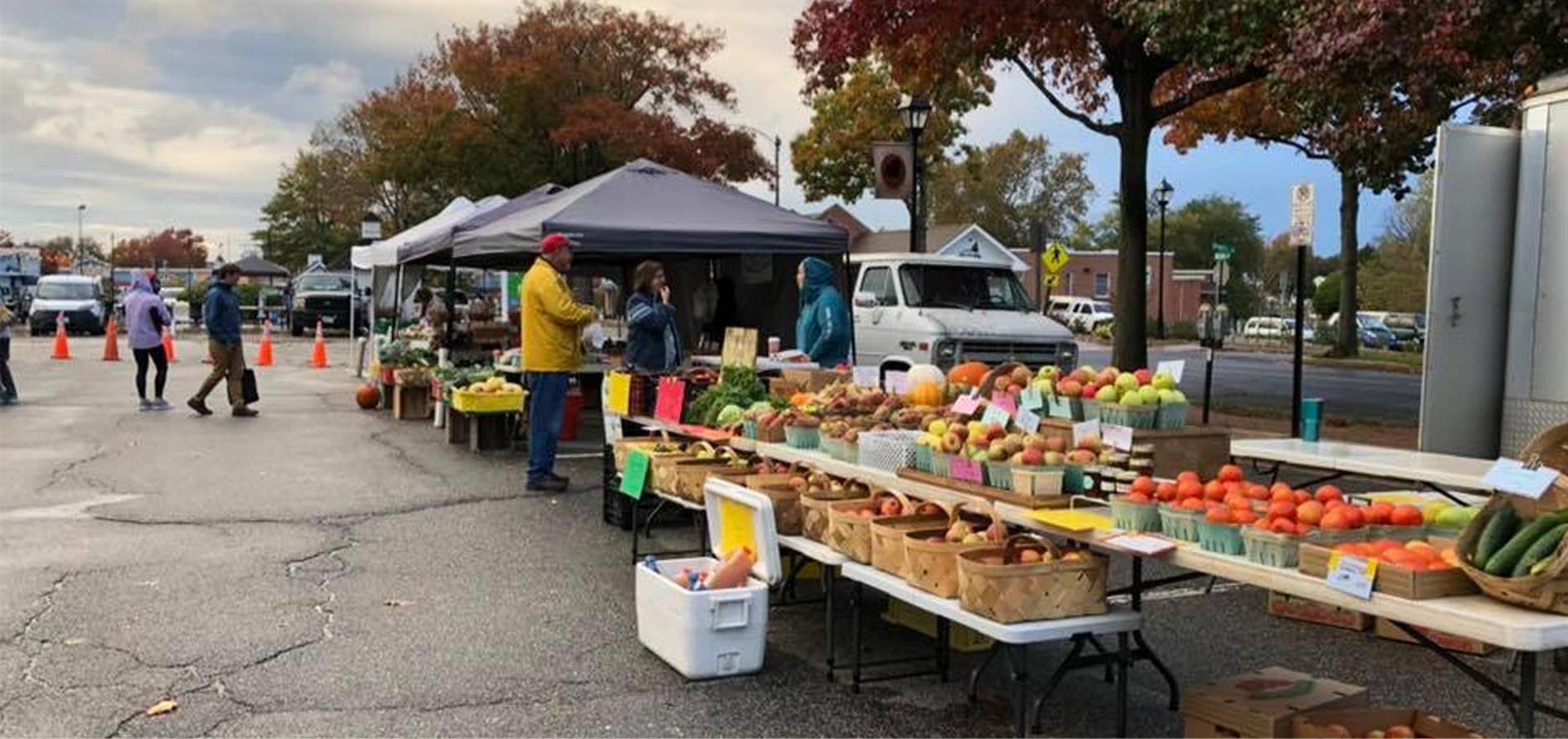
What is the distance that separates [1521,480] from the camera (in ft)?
11.1

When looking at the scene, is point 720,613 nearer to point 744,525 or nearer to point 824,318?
point 744,525

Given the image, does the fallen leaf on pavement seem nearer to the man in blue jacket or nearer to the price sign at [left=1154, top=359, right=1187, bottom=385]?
the price sign at [left=1154, top=359, right=1187, bottom=385]

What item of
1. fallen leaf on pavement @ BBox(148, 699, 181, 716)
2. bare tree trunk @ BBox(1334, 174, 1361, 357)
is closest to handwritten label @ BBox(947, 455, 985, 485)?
fallen leaf on pavement @ BBox(148, 699, 181, 716)

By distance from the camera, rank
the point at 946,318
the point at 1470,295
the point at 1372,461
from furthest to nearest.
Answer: the point at 946,318, the point at 1470,295, the point at 1372,461

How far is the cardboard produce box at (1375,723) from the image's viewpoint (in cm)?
364

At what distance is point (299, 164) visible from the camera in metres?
62.1

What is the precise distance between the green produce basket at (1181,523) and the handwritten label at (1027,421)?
3.66ft

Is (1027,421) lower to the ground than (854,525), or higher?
higher

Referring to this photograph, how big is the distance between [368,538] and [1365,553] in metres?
6.20

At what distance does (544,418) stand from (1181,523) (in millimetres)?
6215

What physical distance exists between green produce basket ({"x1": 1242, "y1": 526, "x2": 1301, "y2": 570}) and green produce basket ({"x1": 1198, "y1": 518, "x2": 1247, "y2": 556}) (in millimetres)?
60

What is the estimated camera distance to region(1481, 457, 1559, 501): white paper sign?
332cm

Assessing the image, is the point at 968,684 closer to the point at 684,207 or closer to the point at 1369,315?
the point at 684,207

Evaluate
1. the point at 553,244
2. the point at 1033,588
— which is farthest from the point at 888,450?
the point at 553,244
